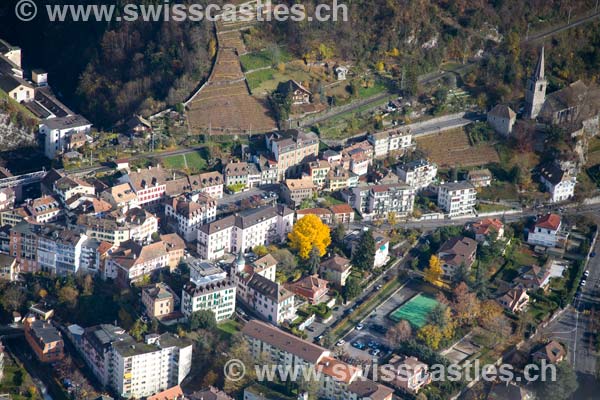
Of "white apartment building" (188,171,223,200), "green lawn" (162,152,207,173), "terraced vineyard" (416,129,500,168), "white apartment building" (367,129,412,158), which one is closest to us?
"white apartment building" (188,171,223,200)

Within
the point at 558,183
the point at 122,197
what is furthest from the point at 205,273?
the point at 558,183

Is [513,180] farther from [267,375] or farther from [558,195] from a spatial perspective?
[267,375]

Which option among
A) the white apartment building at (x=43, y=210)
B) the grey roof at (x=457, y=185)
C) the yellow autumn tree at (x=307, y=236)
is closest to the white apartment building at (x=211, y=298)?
the yellow autumn tree at (x=307, y=236)

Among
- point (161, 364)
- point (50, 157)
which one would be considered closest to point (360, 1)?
point (50, 157)

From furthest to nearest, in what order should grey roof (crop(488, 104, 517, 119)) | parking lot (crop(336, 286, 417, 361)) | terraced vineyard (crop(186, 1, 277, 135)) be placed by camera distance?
grey roof (crop(488, 104, 517, 119)), terraced vineyard (crop(186, 1, 277, 135)), parking lot (crop(336, 286, 417, 361))

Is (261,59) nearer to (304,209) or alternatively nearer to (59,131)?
(304,209)

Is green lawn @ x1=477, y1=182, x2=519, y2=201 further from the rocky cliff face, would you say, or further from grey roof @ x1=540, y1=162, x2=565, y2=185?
the rocky cliff face

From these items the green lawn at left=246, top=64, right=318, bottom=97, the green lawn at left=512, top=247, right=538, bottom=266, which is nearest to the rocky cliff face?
the green lawn at left=246, top=64, right=318, bottom=97
